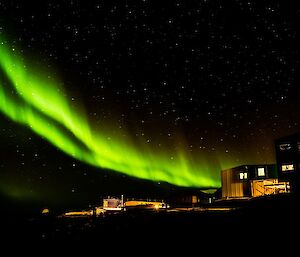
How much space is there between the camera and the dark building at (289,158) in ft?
115

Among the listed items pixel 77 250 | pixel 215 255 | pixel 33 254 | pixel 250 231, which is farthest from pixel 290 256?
pixel 33 254

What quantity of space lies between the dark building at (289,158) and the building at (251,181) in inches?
247

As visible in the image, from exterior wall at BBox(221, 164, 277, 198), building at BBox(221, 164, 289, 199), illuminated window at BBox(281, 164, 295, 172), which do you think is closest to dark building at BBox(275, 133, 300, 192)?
illuminated window at BBox(281, 164, 295, 172)

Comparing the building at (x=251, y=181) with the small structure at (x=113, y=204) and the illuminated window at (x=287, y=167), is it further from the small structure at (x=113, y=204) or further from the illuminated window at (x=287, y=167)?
the small structure at (x=113, y=204)

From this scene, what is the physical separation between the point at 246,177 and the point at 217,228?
36516 millimetres

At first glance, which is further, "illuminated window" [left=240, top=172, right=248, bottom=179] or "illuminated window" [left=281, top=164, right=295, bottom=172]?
"illuminated window" [left=240, top=172, right=248, bottom=179]

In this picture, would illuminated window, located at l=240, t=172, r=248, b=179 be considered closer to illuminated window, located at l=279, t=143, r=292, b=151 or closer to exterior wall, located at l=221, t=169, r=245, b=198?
exterior wall, located at l=221, t=169, r=245, b=198

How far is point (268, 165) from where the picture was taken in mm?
45625

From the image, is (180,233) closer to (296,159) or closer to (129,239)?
(129,239)

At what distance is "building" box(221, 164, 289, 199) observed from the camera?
44844 millimetres

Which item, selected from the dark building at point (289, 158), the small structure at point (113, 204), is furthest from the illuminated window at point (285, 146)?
the small structure at point (113, 204)

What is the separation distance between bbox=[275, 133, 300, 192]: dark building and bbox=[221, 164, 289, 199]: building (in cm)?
627

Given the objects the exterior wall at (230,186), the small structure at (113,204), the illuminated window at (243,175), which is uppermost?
the illuminated window at (243,175)

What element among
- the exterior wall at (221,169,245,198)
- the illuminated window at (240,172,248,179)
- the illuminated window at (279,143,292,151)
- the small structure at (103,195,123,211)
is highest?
the illuminated window at (279,143,292,151)
